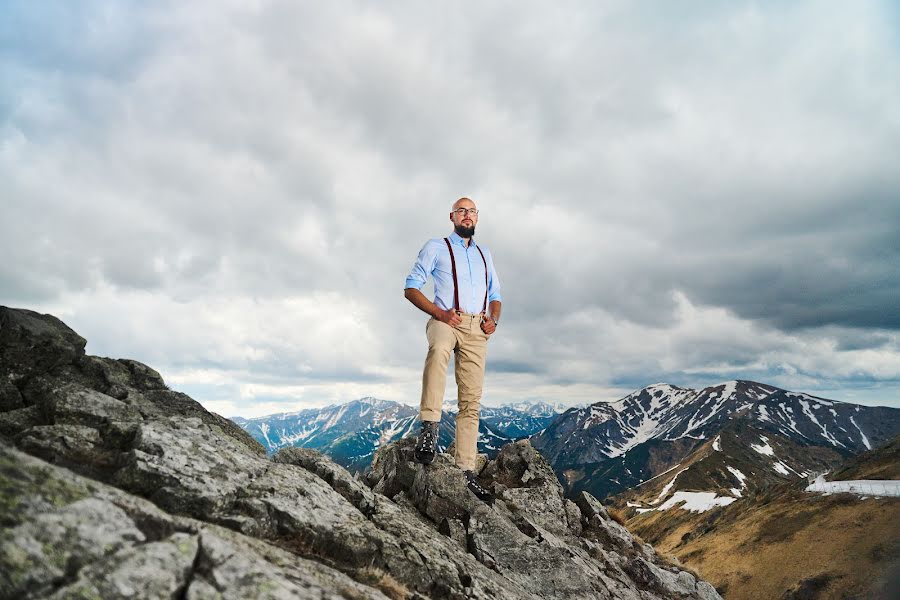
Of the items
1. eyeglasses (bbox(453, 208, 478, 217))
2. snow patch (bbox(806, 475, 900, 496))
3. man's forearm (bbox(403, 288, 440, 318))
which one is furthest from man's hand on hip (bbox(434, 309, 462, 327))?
snow patch (bbox(806, 475, 900, 496))

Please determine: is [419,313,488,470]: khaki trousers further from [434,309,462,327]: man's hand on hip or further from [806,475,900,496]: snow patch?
[806,475,900,496]: snow patch

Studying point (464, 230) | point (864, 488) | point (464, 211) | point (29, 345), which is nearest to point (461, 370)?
point (464, 230)

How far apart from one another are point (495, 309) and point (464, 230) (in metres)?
2.55

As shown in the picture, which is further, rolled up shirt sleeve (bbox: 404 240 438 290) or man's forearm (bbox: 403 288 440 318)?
rolled up shirt sleeve (bbox: 404 240 438 290)

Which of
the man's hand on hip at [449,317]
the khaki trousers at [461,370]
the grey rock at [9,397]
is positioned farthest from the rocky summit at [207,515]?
the man's hand on hip at [449,317]

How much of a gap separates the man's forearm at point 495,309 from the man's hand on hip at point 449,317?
1768mm

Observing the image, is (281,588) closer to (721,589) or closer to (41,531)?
(41,531)

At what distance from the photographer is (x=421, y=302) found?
11.8 m

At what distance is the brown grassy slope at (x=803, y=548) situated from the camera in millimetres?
65688

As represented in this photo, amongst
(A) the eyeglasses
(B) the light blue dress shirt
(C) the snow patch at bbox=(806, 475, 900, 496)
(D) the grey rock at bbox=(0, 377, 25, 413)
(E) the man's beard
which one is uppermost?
(A) the eyeglasses

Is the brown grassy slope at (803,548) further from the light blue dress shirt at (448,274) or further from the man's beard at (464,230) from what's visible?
the man's beard at (464,230)

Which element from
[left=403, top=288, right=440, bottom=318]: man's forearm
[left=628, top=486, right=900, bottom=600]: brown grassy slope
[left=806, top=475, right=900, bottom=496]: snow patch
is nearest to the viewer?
[left=403, top=288, right=440, bottom=318]: man's forearm

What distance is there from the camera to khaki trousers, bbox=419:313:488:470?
38.7ft

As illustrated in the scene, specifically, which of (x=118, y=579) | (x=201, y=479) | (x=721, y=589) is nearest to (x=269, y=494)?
(x=201, y=479)
